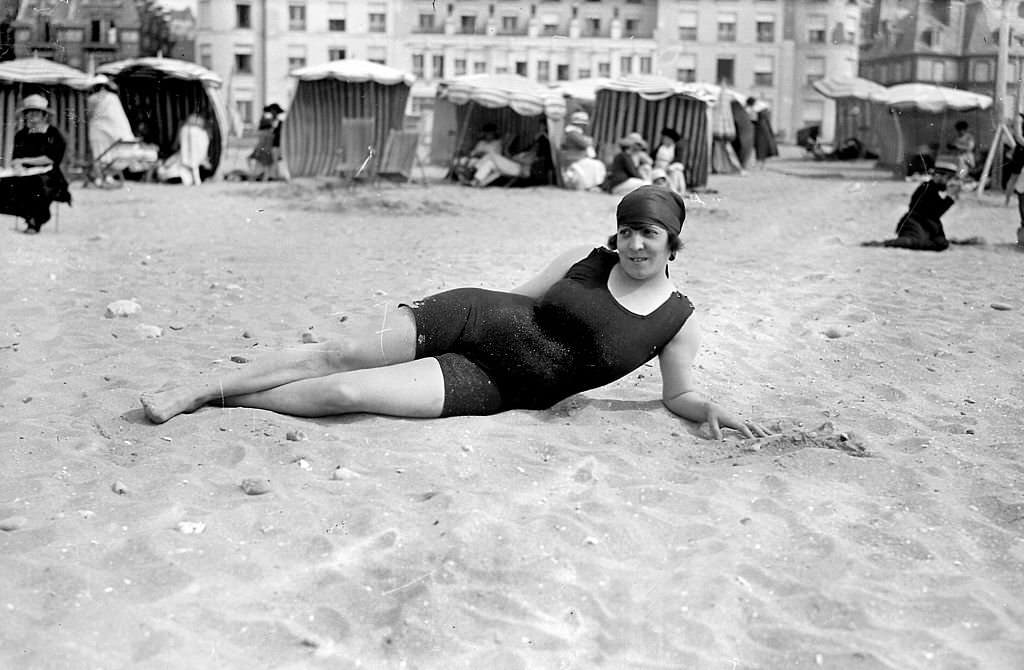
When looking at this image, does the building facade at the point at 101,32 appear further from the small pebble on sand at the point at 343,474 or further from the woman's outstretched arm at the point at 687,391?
the small pebble on sand at the point at 343,474

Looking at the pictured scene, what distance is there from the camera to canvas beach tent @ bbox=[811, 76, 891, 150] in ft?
96.3

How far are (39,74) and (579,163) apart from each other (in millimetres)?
8303

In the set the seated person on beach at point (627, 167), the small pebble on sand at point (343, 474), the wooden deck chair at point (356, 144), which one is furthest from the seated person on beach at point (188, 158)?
the small pebble on sand at point (343, 474)

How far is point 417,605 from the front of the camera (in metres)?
2.52

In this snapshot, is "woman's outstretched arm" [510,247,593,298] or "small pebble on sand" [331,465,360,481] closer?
"small pebble on sand" [331,465,360,481]

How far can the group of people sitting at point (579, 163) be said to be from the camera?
52.6 ft

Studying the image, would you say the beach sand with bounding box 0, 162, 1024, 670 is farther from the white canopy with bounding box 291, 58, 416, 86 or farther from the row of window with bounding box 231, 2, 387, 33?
the row of window with bounding box 231, 2, 387, 33

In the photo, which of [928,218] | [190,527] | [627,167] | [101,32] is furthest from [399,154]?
[101,32]

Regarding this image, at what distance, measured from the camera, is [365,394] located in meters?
3.75

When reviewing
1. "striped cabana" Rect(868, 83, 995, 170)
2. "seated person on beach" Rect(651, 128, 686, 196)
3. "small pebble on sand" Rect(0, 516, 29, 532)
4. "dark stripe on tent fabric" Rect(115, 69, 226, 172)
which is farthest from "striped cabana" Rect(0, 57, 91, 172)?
"striped cabana" Rect(868, 83, 995, 170)

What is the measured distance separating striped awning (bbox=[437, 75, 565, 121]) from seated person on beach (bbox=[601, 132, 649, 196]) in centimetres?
222

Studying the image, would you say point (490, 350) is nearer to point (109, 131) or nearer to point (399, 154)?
point (399, 154)

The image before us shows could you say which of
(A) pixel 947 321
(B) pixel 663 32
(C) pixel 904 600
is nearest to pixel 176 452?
(C) pixel 904 600

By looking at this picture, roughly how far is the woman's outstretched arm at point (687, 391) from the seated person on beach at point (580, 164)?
522 inches
